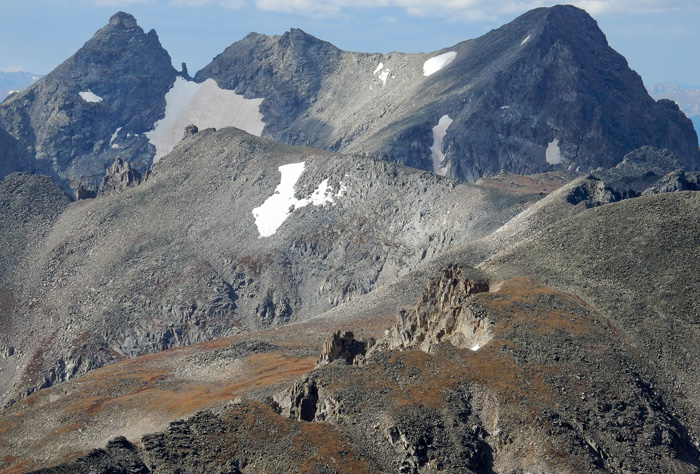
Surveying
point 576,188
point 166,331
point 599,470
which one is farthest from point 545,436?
point 166,331

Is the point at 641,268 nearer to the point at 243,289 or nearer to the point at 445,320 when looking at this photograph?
the point at 445,320

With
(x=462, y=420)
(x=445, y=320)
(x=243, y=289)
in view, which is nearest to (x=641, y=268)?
(x=445, y=320)

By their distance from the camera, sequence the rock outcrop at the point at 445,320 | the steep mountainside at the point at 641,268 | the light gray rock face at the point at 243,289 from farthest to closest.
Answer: the light gray rock face at the point at 243,289
the steep mountainside at the point at 641,268
the rock outcrop at the point at 445,320

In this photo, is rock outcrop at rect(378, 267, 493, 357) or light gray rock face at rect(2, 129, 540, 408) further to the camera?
light gray rock face at rect(2, 129, 540, 408)

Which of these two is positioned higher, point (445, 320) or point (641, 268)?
point (641, 268)

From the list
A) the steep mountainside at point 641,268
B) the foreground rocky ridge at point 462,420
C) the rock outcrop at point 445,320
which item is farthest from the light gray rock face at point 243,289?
the foreground rocky ridge at point 462,420

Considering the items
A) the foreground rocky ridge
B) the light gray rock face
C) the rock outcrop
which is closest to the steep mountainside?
the foreground rocky ridge

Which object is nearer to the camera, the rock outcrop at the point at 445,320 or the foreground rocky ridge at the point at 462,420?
the foreground rocky ridge at the point at 462,420

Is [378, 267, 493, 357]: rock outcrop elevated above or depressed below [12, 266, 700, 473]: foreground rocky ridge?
above

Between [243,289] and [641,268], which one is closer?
[641,268]

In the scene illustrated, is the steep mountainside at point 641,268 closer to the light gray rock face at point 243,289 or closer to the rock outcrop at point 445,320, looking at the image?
the rock outcrop at point 445,320

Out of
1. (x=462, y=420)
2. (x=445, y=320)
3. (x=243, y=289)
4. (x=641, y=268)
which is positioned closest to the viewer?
(x=462, y=420)

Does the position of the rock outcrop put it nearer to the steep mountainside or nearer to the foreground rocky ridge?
the foreground rocky ridge

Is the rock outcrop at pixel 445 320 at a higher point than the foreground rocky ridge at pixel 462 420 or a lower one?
higher
